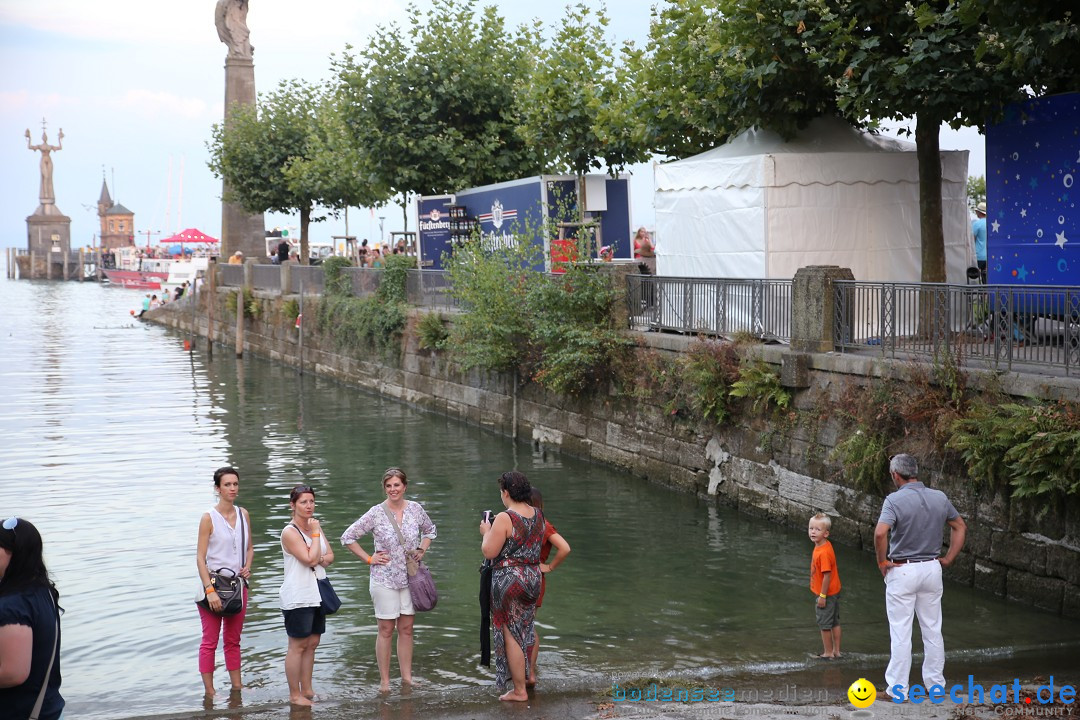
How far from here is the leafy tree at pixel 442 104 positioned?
2841 cm

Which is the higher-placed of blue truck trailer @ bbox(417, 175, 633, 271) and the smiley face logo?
blue truck trailer @ bbox(417, 175, 633, 271)

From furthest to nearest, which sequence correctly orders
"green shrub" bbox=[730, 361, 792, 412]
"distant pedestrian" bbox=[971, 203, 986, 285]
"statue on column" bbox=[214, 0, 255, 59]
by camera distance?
"statue on column" bbox=[214, 0, 255, 59] → "distant pedestrian" bbox=[971, 203, 986, 285] → "green shrub" bbox=[730, 361, 792, 412]

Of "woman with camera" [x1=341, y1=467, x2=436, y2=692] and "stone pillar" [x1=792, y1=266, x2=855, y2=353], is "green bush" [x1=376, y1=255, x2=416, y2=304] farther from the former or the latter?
"woman with camera" [x1=341, y1=467, x2=436, y2=692]

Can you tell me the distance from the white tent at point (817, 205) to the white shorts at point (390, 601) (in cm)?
894

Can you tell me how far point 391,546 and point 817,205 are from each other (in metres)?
9.71

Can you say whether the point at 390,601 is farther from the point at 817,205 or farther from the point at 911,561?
the point at 817,205

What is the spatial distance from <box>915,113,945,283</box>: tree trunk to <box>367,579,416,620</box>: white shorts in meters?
9.43

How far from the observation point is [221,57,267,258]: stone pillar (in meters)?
46.7

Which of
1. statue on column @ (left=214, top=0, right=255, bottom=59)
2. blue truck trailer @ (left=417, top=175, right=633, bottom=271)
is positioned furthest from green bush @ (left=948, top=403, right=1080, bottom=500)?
statue on column @ (left=214, top=0, right=255, bottom=59)

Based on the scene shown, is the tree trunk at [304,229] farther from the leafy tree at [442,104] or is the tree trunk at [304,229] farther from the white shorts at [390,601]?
the white shorts at [390,601]

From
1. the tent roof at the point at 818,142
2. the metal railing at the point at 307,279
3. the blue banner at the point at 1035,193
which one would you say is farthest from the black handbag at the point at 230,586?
the metal railing at the point at 307,279

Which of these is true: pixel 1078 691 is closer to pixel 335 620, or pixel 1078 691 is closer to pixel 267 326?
pixel 335 620

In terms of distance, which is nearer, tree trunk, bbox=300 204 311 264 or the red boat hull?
tree trunk, bbox=300 204 311 264

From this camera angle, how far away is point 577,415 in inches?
749
